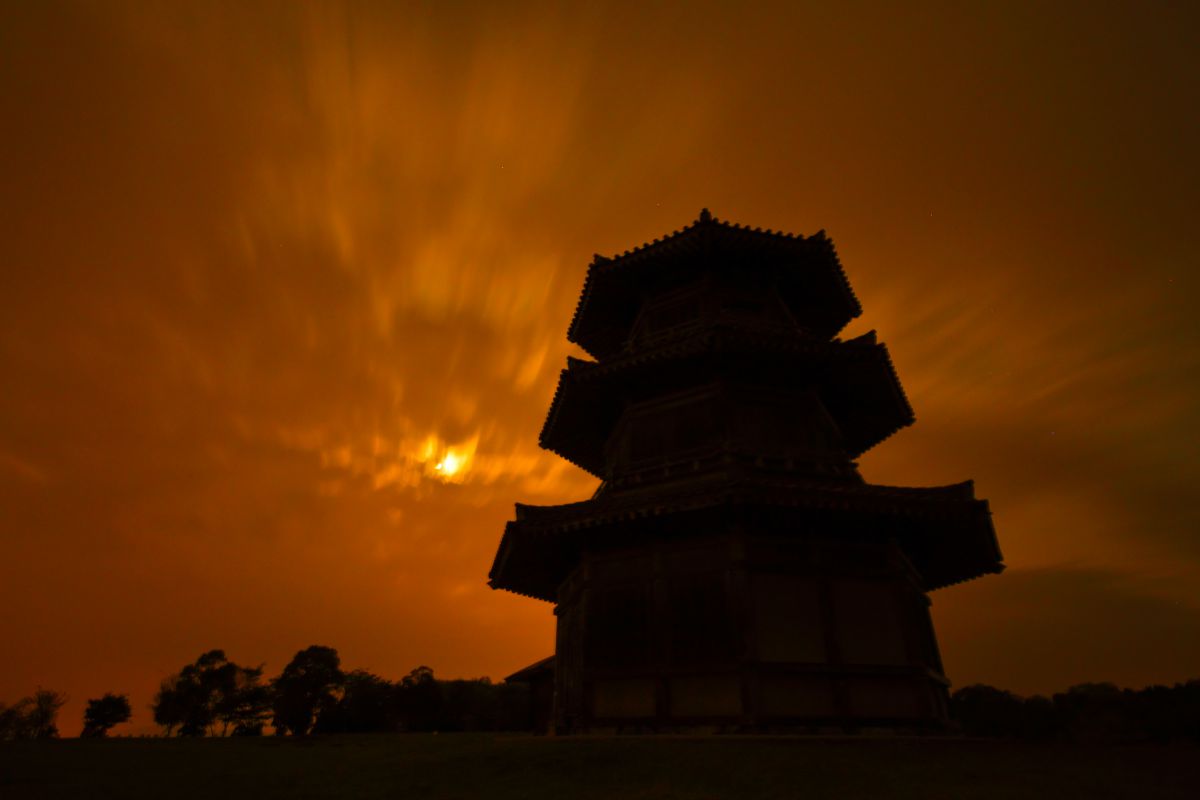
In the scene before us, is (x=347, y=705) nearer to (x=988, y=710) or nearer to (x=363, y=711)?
(x=363, y=711)

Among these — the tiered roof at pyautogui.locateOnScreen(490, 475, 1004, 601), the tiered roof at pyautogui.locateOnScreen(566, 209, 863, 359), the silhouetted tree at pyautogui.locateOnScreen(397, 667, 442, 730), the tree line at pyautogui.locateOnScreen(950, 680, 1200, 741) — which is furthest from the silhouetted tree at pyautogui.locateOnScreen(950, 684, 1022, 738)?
the silhouetted tree at pyautogui.locateOnScreen(397, 667, 442, 730)

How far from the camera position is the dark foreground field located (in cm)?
804

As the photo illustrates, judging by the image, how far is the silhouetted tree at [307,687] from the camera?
71188 millimetres

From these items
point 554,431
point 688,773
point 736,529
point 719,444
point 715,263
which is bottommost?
point 688,773

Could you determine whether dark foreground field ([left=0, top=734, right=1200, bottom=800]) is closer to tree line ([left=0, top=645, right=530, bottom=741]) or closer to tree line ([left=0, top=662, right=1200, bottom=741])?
tree line ([left=0, top=662, right=1200, bottom=741])

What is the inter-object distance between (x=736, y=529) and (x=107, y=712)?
72.2 meters

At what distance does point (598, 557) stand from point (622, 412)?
4630mm

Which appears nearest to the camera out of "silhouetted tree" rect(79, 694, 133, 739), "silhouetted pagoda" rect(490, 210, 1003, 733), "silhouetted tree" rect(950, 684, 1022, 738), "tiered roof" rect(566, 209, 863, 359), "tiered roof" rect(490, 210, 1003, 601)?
"silhouetted pagoda" rect(490, 210, 1003, 733)

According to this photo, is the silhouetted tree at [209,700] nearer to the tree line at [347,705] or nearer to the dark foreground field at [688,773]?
the tree line at [347,705]

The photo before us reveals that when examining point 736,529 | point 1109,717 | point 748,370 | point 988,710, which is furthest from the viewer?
point 988,710

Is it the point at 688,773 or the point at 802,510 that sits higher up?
the point at 802,510

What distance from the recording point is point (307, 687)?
73.5m

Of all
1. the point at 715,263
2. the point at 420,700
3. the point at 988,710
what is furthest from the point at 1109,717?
the point at 420,700

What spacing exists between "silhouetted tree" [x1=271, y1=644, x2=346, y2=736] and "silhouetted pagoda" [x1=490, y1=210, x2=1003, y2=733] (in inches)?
2636
